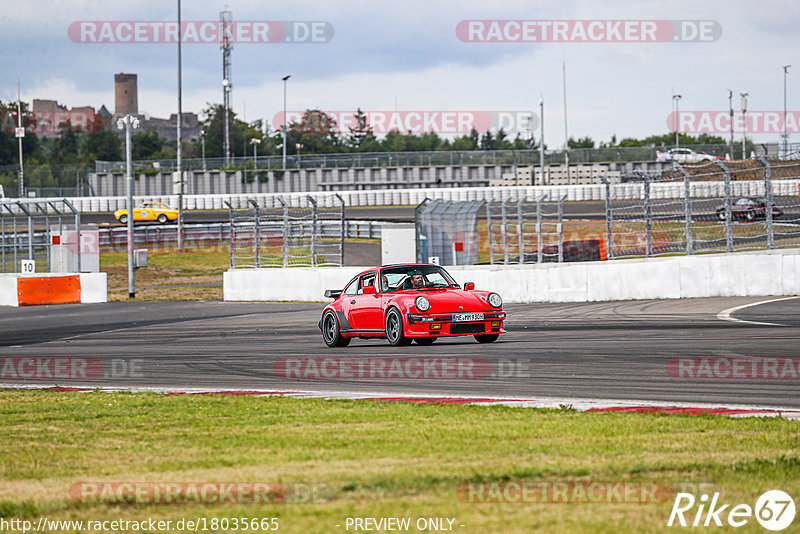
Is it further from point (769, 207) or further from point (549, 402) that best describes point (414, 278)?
point (769, 207)

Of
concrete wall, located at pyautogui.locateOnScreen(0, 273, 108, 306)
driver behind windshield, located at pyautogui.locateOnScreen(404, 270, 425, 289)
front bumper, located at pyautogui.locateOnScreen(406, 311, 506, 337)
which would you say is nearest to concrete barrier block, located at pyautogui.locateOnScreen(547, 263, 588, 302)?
driver behind windshield, located at pyautogui.locateOnScreen(404, 270, 425, 289)

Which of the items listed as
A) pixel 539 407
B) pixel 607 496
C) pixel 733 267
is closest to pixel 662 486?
pixel 607 496

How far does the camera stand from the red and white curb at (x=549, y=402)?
24.5ft

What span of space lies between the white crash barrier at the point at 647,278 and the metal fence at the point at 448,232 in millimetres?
1304

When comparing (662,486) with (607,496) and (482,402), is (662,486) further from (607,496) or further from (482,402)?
(482,402)

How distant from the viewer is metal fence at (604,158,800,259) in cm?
1941

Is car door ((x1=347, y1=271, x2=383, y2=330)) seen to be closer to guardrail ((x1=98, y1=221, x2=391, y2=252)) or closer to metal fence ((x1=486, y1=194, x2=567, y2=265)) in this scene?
metal fence ((x1=486, y1=194, x2=567, y2=265))

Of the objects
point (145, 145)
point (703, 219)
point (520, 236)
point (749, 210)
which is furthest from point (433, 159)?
point (145, 145)

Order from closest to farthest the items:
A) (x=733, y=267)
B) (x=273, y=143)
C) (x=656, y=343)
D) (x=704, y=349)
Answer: (x=704, y=349) < (x=656, y=343) < (x=733, y=267) < (x=273, y=143)

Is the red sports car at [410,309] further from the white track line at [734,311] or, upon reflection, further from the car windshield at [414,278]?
the white track line at [734,311]

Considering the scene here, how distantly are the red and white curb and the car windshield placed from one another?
449cm

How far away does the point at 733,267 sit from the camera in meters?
19.3

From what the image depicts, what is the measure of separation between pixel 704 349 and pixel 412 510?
25.7 feet

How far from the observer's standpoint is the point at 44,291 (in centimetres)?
2753
